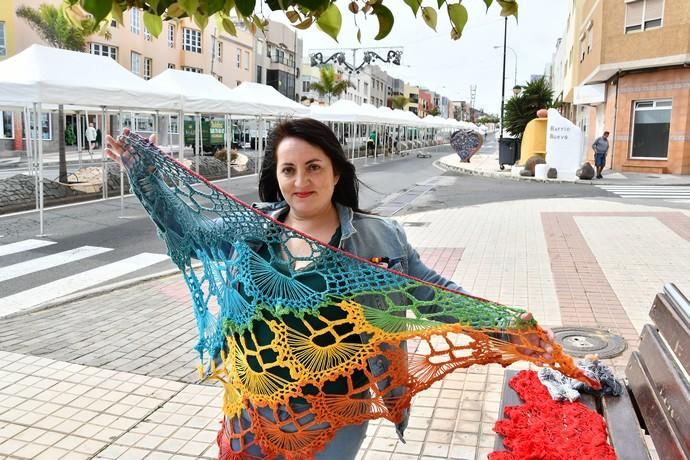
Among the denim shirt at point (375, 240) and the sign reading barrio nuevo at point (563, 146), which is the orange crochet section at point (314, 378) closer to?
the denim shirt at point (375, 240)

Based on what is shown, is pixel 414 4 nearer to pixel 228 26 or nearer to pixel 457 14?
pixel 457 14

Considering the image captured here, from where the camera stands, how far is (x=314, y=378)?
1.92 m

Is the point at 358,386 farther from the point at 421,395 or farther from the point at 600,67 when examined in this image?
the point at 600,67

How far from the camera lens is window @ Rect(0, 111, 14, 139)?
113ft

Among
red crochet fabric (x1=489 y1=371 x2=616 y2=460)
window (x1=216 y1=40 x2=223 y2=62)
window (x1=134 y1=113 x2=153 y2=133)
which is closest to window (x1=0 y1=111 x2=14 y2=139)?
window (x1=134 y1=113 x2=153 y2=133)

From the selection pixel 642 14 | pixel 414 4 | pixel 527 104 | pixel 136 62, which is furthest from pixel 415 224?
pixel 136 62

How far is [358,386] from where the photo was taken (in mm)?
2023

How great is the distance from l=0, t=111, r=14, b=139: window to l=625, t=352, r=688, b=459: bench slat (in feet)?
122

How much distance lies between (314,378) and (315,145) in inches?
30.0

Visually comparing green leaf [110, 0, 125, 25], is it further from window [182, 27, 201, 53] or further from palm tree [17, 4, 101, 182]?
window [182, 27, 201, 53]

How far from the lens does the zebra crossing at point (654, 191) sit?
53.3 ft

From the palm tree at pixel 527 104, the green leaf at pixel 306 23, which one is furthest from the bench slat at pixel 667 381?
the palm tree at pixel 527 104

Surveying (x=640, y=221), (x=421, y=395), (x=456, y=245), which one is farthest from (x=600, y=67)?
(x=421, y=395)

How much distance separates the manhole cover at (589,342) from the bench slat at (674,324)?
2114 mm
